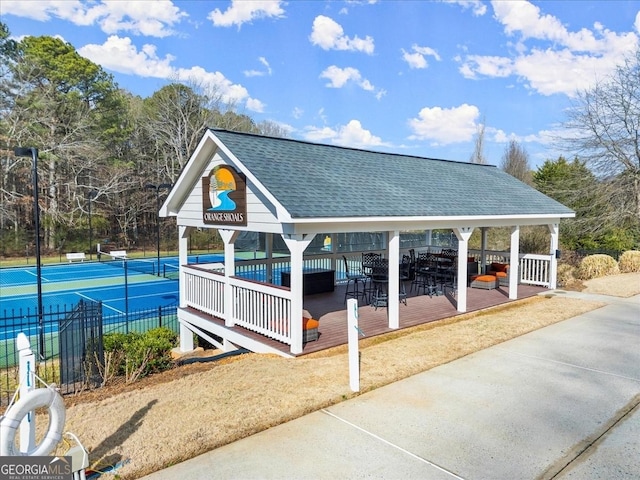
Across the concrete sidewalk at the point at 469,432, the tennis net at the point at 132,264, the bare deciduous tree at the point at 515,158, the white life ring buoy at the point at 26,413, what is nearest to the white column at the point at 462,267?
the concrete sidewalk at the point at 469,432

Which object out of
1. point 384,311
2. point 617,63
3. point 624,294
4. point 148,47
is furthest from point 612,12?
point 148,47

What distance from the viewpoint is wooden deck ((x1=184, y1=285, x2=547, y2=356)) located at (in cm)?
836

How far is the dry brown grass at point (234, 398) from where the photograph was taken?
451cm

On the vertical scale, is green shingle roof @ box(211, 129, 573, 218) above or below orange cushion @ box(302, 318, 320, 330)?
above

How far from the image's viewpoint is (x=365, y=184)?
379 inches

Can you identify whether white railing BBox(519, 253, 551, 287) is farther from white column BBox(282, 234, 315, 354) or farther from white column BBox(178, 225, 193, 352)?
white column BBox(178, 225, 193, 352)

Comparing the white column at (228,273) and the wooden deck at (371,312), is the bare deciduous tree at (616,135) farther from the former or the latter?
the white column at (228,273)

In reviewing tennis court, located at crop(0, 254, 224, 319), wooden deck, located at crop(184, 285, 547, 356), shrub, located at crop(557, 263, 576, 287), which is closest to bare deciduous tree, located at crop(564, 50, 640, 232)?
shrub, located at crop(557, 263, 576, 287)

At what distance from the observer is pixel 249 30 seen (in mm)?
29844

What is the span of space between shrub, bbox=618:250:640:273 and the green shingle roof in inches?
291

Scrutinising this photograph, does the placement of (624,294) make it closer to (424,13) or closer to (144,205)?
(424,13)

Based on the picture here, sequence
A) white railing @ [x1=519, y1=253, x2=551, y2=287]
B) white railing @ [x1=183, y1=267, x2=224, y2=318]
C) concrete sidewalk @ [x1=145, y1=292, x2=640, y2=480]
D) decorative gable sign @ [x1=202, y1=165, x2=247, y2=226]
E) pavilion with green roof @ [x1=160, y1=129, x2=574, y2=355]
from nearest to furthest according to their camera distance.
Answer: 1. concrete sidewalk @ [x1=145, y1=292, x2=640, y2=480]
2. pavilion with green roof @ [x1=160, y1=129, x2=574, y2=355]
3. decorative gable sign @ [x1=202, y1=165, x2=247, y2=226]
4. white railing @ [x1=183, y1=267, x2=224, y2=318]
5. white railing @ [x1=519, y1=253, x2=551, y2=287]

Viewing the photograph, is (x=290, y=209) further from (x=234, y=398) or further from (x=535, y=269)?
(x=535, y=269)

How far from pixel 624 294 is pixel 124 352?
1477 cm
